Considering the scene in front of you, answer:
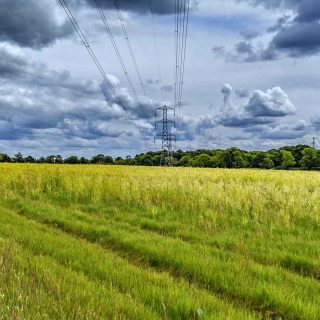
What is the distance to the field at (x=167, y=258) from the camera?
492 cm

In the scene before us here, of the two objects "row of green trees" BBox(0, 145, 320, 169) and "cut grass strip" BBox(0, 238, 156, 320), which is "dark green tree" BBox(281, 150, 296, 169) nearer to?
"row of green trees" BBox(0, 145, 320, 169)

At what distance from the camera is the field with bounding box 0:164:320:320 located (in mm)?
4918

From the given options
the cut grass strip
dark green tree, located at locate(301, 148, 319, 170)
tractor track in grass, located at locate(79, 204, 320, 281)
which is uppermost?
dark green tree, located at locate(301, 148, 319, 170)

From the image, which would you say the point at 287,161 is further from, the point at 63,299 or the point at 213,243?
the point at 63,299

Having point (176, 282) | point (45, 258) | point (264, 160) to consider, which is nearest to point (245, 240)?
point (176, 282)

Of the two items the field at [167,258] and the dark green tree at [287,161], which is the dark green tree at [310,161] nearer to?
the dark green tree at [287,161]

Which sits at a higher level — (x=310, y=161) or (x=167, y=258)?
(x=310, y=161)

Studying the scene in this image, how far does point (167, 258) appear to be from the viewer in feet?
25.8

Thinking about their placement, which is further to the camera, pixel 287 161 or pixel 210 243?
pixel 287 161

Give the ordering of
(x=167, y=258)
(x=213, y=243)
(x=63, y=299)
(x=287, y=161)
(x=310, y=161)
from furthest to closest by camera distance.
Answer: (x=287, y=161)
(x=310, y=161)
(x=213, y=243)
(x=167, y=258)
(x=63, y=299)

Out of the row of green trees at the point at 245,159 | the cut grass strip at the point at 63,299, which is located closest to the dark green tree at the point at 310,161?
the row of green trees at the point at 245,159

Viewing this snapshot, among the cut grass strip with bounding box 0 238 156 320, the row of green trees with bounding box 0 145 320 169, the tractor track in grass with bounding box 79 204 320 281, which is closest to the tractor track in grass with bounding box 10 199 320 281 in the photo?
the tractor track in grass with bounding box 79 204 320 281

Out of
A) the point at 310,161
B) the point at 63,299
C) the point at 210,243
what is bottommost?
the point at 210,243

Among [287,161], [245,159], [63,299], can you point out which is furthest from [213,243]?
[245,159]
